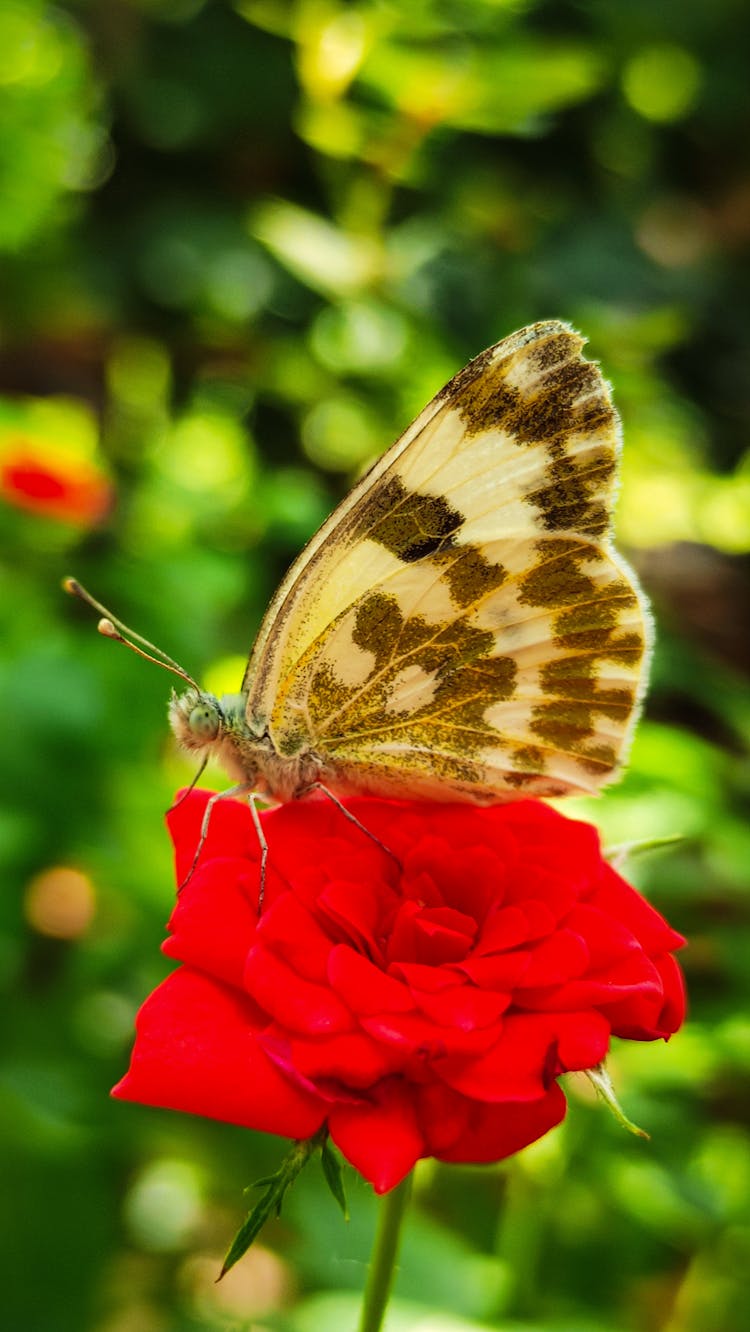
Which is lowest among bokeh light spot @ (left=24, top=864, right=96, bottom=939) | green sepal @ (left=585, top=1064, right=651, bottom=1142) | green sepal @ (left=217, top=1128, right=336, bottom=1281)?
bokeh light spot @ (left=24, top=864, right=96, bottom=939)

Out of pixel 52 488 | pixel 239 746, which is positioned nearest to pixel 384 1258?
pixel 239 746

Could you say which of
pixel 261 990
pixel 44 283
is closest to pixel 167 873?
pixel 261 990

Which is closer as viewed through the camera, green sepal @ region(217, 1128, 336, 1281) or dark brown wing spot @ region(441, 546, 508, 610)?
green sepal @ region(217, 1128, 336, 1281)

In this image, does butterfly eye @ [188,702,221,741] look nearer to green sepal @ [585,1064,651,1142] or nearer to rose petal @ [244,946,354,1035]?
rose petal @ [244,946,354,1035]

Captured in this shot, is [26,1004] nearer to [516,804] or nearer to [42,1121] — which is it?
[42,1121]

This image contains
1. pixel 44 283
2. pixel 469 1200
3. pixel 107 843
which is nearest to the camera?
pixel 107 843

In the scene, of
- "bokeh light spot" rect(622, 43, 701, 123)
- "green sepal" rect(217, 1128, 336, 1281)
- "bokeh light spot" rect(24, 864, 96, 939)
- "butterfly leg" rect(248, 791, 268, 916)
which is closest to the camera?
"green sepal" rect(217, 1128, 336, 1281)

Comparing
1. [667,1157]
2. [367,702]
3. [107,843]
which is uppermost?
[367,702]

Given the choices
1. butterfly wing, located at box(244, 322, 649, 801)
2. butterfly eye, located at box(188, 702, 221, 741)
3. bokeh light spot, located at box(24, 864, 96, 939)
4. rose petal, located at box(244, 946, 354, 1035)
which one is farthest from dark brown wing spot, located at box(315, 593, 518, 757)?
bokeh light spot, located at box(24, 864, 96, 939)

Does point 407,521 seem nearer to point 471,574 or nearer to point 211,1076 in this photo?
point 471,574
